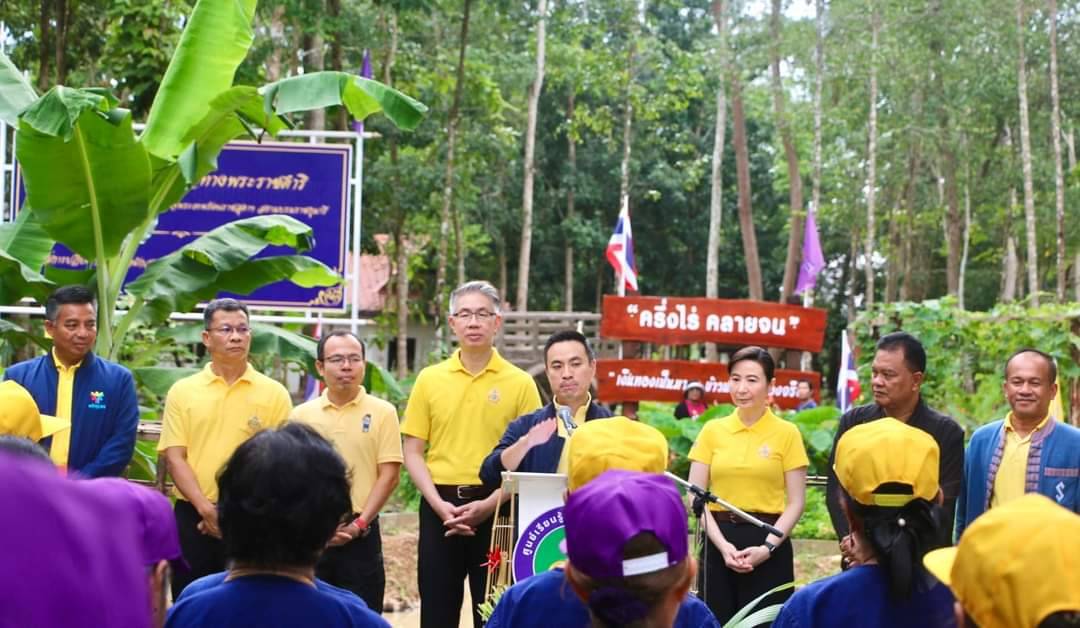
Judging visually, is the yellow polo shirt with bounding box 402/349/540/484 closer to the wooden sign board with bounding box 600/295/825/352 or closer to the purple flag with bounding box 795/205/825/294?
the wooden sign board with bounding box 600/295/825/352

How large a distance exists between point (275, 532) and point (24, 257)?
24.4 ft

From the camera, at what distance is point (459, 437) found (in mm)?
6379

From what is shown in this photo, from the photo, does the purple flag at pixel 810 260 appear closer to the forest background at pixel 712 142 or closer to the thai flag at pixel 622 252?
the forest background at pixel 712 142

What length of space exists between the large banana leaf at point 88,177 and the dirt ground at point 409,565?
3.36m

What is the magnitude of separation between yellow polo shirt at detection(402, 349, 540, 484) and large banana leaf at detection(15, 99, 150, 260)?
127 inches

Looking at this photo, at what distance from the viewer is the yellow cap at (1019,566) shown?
2.25 m

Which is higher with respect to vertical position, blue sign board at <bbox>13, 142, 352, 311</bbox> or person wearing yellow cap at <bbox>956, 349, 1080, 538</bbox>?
blue sign board at <bbox>13, 142, 352, 311</bbox>

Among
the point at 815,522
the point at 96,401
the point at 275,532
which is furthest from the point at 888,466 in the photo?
the point at 815,522

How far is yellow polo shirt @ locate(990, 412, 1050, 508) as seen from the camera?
5.93 metres

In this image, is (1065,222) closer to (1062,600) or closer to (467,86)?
(467,86)

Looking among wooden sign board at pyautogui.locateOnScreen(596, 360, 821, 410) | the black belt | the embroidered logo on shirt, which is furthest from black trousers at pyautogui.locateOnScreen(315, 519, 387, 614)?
wooden sign board at pyautogui.locateOnScreen(596, 360, 821, 410)

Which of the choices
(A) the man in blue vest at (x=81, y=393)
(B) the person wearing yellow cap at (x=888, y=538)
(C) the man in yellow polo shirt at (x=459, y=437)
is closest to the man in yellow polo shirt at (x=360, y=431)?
(C) the man in yellow polo shirt at (x=459, y=437)

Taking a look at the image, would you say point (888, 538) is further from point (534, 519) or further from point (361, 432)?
point (361, 432)

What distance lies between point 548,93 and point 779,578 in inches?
1212
